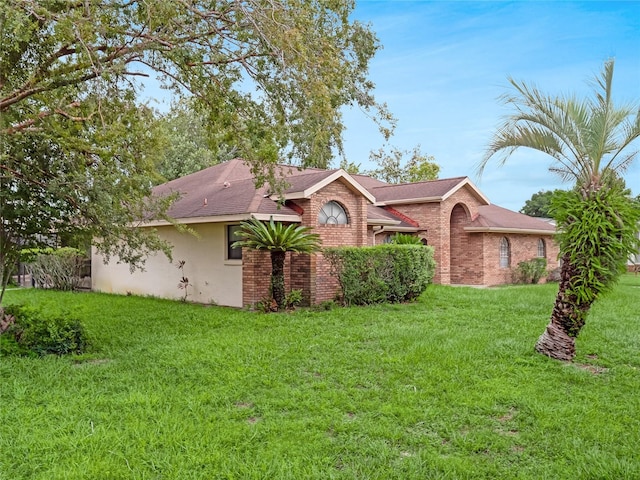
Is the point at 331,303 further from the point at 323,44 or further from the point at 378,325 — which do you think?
the point at 323,44

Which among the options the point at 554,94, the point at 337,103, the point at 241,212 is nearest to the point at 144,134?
the point at 337,103

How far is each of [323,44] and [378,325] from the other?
5676 mm

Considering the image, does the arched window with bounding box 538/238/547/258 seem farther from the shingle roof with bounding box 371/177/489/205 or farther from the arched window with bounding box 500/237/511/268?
the shingle roof with bounding box 371/177/489/205

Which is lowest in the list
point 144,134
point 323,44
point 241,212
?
point 241,212

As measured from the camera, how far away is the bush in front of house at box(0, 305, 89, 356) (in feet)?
26.4

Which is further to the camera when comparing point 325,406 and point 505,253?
point 505,253

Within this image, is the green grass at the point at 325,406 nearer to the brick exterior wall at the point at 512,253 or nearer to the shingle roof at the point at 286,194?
the shingle roof at the point at 286,194

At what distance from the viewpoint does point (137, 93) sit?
894 cm

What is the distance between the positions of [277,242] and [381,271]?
10.3ft

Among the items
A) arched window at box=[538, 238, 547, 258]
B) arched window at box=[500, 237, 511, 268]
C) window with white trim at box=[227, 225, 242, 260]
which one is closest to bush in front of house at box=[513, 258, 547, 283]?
arched window at box=[500, 237, 511, 268]

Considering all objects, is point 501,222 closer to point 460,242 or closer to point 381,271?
point 460,242

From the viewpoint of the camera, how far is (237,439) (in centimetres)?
493

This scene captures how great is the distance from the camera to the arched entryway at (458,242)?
21969mm

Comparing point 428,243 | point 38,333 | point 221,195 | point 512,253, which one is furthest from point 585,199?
point 512,253
